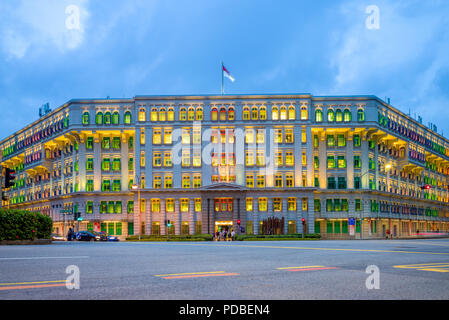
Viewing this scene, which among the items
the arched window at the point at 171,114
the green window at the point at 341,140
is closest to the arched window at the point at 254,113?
the arched window at the point at 171,114

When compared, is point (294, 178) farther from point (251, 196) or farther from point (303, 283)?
point (303, 283)

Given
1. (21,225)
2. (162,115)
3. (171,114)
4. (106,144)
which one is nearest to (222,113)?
(171,114)

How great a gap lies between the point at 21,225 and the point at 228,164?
44.6m

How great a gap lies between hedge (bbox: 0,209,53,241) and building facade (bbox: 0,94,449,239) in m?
37.8

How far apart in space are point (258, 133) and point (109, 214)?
2757 cm

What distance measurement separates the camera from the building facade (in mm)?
76625

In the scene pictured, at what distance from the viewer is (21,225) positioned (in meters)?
36.1

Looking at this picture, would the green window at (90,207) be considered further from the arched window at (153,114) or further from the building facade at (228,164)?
the arched window at (153,114)

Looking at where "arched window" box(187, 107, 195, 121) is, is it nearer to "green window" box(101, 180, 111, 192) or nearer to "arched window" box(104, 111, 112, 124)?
"arched window" box(104, 111, 112, 124)

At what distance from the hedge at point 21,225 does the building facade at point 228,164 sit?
37.8 m

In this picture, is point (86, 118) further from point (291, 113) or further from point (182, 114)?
point (291, 113)

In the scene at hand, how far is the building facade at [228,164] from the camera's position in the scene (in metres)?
76.6

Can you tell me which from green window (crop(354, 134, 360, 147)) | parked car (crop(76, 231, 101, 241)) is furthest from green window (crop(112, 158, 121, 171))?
green window (crop(354, 134, 360, 147))
